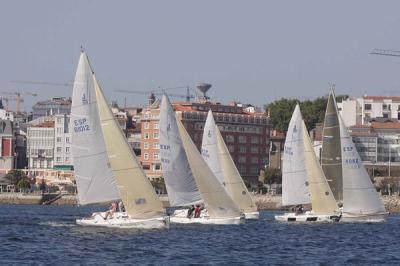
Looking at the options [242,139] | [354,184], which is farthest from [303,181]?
[242,139]

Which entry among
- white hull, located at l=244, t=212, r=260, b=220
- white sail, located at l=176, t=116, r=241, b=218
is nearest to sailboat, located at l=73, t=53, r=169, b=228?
white sail, located at l=176, t=116, r=241, b=218

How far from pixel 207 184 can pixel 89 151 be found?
32.1 feet

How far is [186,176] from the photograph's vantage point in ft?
238

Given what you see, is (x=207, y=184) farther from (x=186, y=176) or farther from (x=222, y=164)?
(x=222, y=164)

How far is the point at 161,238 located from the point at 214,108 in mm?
133902

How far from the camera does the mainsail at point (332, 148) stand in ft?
278

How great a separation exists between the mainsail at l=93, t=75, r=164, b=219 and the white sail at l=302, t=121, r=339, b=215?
19.4m

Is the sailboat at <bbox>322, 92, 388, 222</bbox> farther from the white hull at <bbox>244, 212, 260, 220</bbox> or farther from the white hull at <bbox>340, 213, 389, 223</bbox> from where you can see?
the white hull at <bbox>244, 212, 260, 220</bbox>

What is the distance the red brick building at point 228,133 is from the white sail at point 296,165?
98.2 m

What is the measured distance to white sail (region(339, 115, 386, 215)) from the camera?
8269cm

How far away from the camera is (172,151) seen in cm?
7319

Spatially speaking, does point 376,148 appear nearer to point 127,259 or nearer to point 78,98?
point 78,98

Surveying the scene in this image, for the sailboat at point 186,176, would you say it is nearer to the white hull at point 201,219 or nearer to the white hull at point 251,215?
the white hull at point 201,219

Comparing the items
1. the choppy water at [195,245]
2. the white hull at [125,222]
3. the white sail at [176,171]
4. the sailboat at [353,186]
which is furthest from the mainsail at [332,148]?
the white hull at [125,222]
